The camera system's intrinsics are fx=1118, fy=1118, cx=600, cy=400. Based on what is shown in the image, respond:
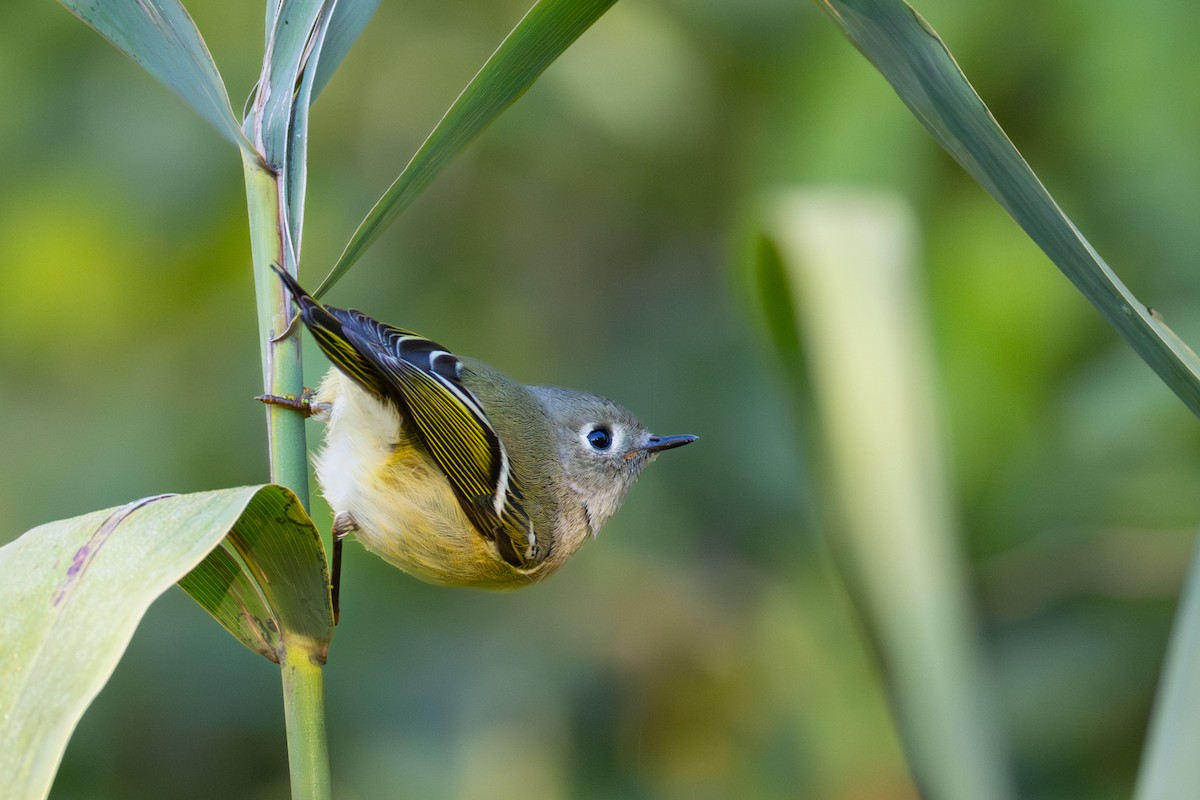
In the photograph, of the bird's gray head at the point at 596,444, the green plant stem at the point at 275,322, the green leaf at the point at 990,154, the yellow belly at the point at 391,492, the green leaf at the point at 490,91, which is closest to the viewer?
the green leaf at the point at 990,154

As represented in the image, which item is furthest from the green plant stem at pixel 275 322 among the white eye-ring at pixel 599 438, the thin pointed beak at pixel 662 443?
the thin pointed beak at pixel 662 443

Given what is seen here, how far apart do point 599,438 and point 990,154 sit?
1.66 m

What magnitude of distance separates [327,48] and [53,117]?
2182 millimetres

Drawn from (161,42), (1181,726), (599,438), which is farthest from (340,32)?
(599,438)

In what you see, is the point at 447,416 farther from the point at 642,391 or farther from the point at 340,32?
the point at 642,391

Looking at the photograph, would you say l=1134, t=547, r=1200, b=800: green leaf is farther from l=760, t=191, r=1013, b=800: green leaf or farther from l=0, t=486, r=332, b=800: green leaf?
l=0, t=486, r=332, b=800: green leaf

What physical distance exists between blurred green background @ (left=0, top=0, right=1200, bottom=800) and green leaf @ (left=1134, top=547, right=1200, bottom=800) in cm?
148

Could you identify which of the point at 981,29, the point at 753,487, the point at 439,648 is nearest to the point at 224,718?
the point at 439,648

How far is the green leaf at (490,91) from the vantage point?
3.43ft

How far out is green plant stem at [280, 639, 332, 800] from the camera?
1.00 metres

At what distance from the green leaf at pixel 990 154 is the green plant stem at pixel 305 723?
77cm

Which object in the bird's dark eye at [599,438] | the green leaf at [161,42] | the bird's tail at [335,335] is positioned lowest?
the bird's tail at [335,335]

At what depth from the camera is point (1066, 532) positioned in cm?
268

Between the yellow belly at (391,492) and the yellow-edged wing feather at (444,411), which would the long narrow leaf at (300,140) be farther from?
the yellow belly at (391,492)
